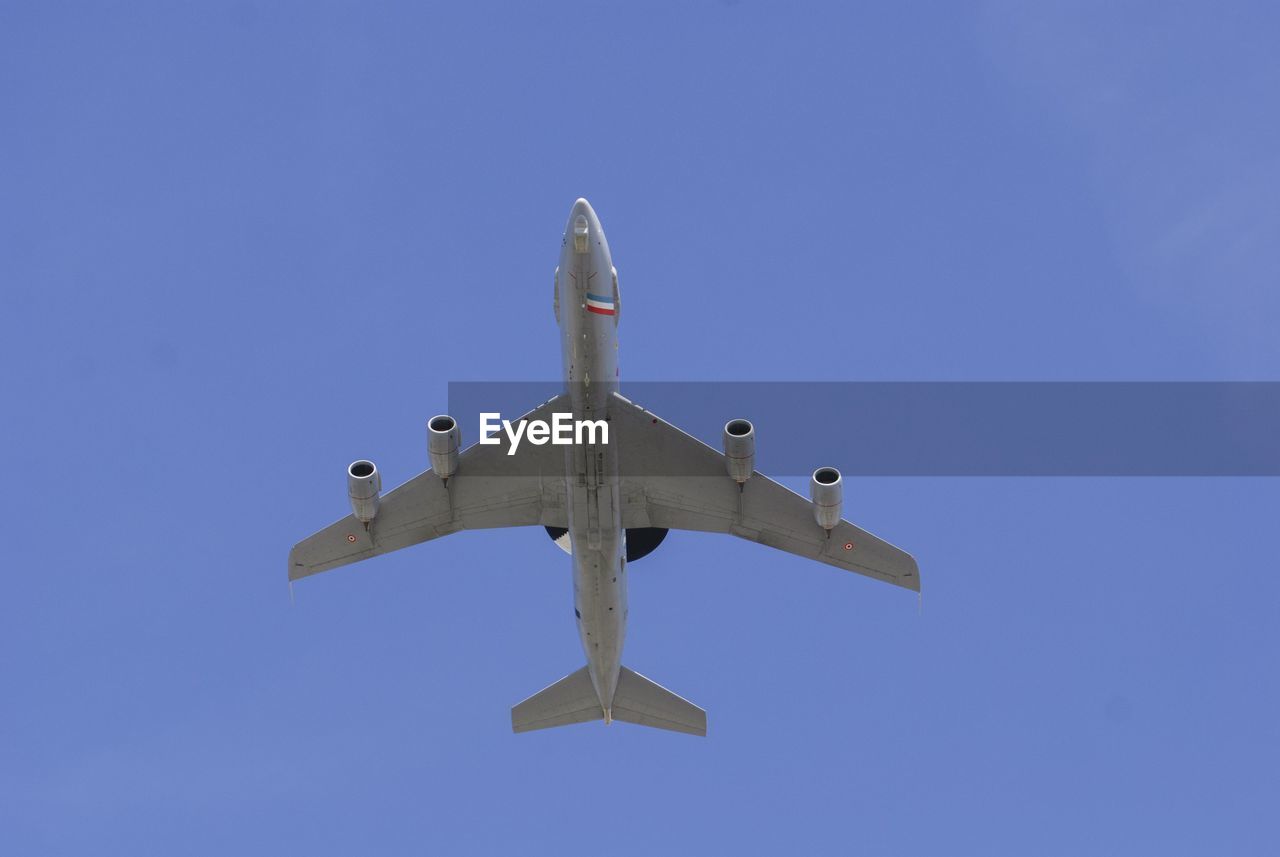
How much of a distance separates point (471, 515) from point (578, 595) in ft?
14.3

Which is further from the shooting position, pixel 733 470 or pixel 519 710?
pixel 519 710

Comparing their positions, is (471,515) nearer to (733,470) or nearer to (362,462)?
(362,462)

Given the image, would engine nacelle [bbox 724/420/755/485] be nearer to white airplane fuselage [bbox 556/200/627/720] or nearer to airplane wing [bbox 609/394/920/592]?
airplane wing [bbox 609/394/920/592]

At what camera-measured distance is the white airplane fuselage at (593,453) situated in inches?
2154

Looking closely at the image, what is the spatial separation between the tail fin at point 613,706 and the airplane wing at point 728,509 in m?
5.21

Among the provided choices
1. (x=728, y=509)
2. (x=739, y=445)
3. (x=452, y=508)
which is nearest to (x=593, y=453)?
(x=739, y=445)

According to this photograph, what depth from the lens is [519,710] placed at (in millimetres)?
61438

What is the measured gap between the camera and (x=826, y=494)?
57.0 metres

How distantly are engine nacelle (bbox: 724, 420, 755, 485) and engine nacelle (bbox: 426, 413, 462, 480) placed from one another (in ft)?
25.1

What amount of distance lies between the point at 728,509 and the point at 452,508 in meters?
8.13

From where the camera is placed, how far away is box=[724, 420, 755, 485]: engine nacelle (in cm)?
5697

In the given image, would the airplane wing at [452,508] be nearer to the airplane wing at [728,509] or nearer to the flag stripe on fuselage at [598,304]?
the airplane wing at [728,509]

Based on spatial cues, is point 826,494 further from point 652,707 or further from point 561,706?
point 561,706

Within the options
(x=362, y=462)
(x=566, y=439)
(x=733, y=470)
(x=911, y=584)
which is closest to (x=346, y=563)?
(x=362, y=462)
